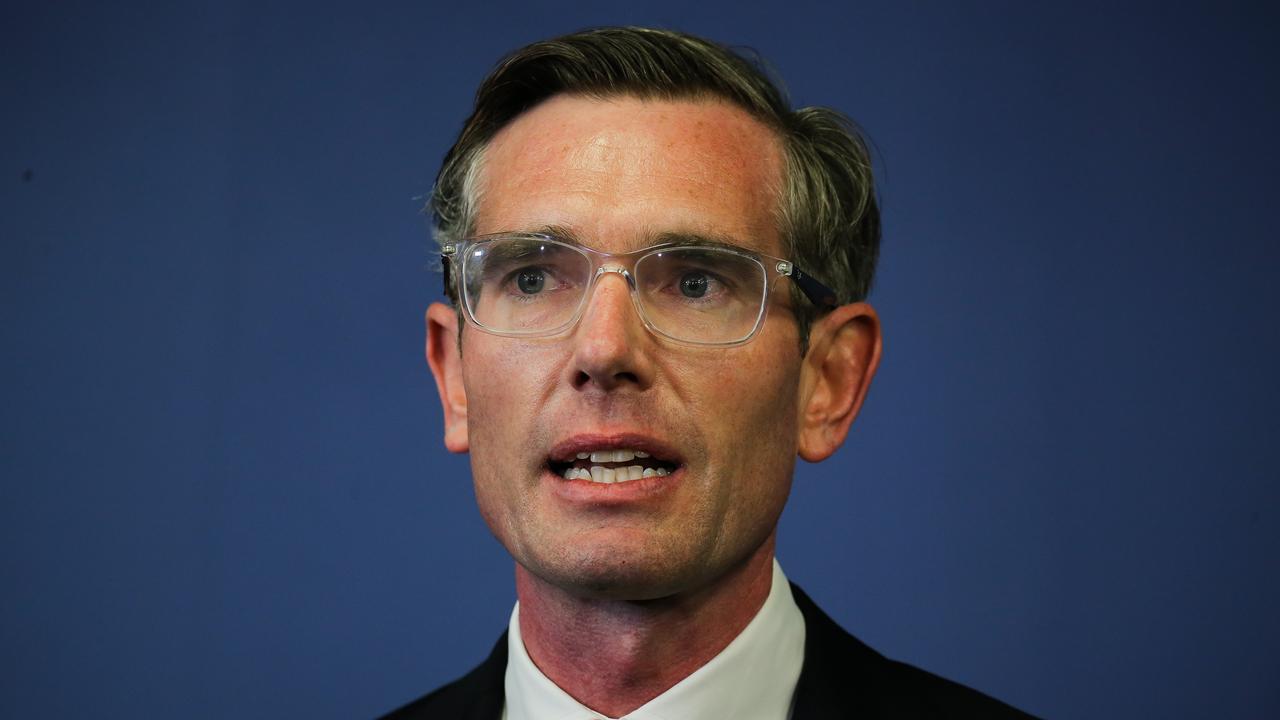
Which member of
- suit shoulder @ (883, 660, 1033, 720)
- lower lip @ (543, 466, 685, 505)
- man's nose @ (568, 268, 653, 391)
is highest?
man's nose @ (568, 268, 653, 391)

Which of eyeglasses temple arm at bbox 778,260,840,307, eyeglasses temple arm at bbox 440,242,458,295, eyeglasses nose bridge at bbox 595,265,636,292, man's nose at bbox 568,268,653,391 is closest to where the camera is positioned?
man's nose at bbox 568,268,653,391

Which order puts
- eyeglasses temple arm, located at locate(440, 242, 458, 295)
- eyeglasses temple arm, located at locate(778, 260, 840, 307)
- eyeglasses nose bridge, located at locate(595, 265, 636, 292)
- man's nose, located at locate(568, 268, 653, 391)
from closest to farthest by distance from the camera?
man's nose, located at locate(568, 268, 653, 391), eyeglasses nose bridge, located at locate(595, 265, 636, 292), eyeglasses temple arm, located at locate(778, 260, 840, 307), eyeglasses temple arm, located at locate(440, 242, 458, 295)

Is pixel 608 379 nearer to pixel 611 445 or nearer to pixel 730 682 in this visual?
pixel 611 445

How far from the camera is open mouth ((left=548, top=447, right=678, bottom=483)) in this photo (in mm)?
2168

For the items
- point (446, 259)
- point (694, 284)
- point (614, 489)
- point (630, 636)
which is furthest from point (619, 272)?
point (630, 636)

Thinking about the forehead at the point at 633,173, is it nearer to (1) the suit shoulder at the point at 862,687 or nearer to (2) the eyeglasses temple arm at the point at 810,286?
(2) the eyeglasses temple arm at the point at 810,286

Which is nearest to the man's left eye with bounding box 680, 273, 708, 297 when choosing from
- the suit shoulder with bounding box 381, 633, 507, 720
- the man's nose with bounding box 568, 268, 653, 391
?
the man's nose with bounding box 568, 268, 653, 391

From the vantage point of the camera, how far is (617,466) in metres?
2.17

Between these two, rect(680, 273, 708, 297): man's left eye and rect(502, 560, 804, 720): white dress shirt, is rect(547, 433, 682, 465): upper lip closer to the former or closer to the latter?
rect(680, 273, 708, 297): man's left eye

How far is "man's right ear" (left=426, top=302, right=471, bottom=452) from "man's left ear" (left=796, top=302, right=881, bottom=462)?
64 centimetres

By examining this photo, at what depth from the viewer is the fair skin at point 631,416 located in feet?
7.07

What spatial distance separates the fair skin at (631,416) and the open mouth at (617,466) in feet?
0.06

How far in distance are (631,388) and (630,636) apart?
17.1 inches

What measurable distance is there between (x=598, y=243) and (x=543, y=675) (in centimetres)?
77
